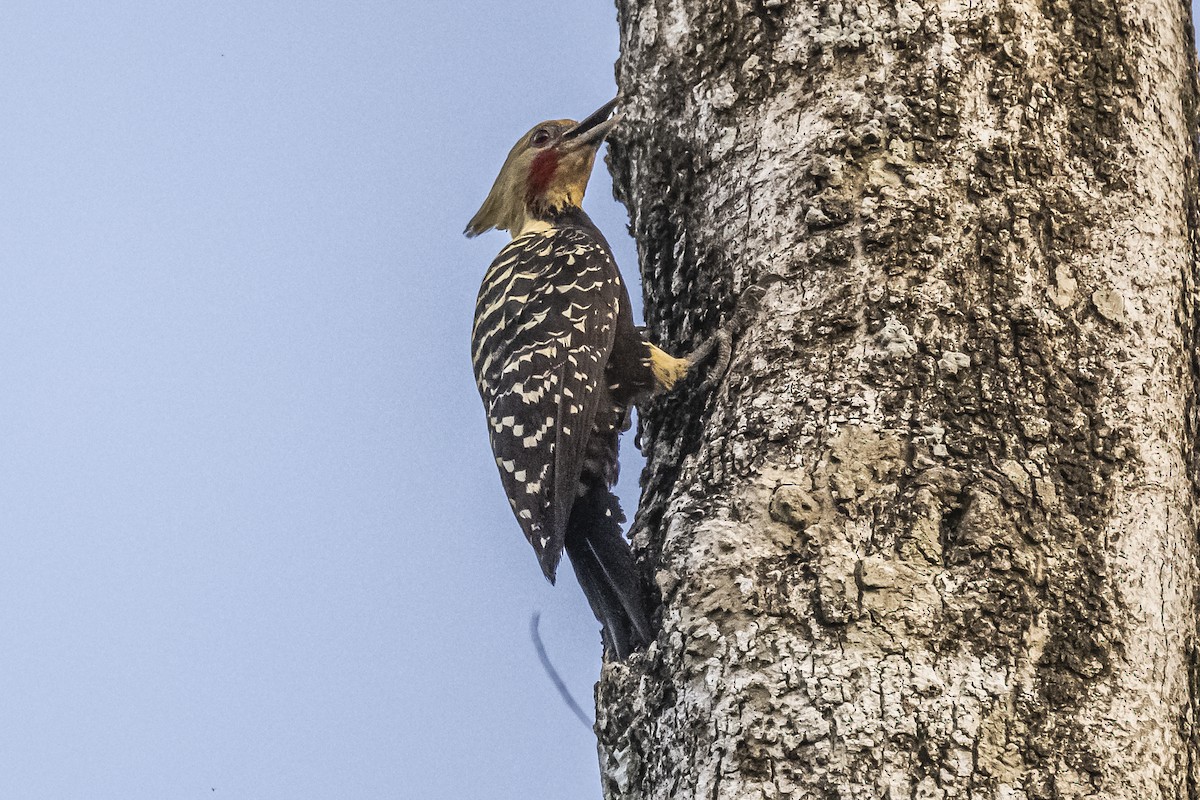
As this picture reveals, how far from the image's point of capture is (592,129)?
435 cm

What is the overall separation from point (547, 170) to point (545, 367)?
1.33m

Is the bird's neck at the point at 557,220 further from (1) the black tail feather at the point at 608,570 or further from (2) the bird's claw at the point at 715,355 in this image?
(2) the bird's claw at the point at 715,355

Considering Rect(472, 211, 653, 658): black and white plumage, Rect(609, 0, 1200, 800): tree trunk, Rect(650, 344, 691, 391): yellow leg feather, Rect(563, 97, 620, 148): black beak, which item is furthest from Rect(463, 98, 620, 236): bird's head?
Rect(609, 0, 1200, 800): tree trunk

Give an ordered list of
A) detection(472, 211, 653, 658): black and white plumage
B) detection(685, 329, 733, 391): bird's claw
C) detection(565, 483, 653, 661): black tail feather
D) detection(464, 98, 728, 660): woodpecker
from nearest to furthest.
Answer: detection(565, 483, 653, 661): black tail feather < detection(685, 329, 733, 391): bird's claw < detection(464, 98, 728, 660): woodpecker < detection(472, 211, 653, 658): black and white plumage

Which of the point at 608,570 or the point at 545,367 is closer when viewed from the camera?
the point at 608,570

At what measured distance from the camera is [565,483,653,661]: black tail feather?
2.66 metres

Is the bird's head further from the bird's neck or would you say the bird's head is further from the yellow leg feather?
the yellow leg feather

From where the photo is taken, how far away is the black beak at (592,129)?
4227 millimetres

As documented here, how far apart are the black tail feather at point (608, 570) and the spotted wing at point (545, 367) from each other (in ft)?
0.25

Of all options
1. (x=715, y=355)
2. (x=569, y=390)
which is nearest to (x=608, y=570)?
(x=715, y=355)

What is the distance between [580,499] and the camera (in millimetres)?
3334

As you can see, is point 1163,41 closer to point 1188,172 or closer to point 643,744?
point 1188,172

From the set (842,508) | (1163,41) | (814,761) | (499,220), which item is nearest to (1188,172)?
(1163,41)

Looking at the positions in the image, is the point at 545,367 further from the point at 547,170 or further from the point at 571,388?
the point at 547,170
